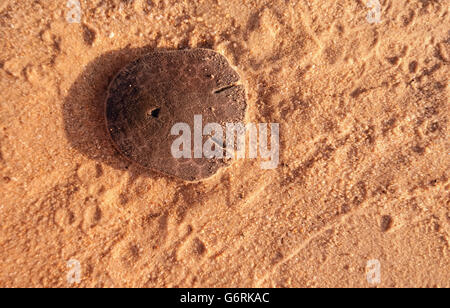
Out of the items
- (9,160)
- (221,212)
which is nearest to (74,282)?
(9,160)

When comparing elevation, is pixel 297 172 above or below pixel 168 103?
below

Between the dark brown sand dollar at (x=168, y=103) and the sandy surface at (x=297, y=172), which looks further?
the sandy surface at (x=297, y=172)

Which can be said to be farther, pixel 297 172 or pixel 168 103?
pixel 297 172

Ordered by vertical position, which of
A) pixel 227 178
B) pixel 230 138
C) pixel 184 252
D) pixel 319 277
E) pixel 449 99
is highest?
pixel 449 99

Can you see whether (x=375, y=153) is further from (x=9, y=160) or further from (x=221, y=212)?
(x=9, y=160)

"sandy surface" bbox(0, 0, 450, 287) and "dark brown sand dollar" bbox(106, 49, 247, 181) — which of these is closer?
"dark brown sand dollar" bbox(106, 49, 247, 181)
